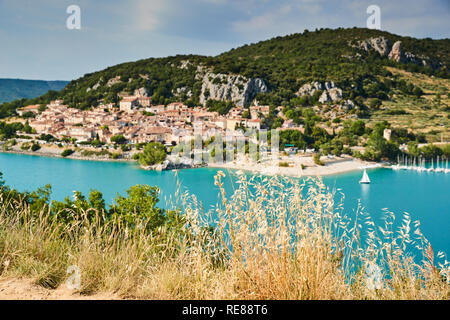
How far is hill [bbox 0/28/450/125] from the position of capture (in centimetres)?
3525

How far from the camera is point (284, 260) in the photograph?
39.7 inches

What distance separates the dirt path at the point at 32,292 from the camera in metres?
1.04

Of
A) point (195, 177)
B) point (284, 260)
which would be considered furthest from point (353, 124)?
point (284, 260)

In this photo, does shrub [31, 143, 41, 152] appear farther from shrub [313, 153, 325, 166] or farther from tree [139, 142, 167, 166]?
shrub [313, 153, 325, 166]

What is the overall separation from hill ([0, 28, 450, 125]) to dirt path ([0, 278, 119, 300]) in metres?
30.0

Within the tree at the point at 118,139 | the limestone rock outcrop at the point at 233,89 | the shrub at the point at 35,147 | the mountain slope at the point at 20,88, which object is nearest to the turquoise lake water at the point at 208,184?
the shrub at the point at 35,147

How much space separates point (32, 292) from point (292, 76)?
1602 inches

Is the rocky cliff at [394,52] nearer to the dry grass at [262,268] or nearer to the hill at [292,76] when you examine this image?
the hill at [292,76]

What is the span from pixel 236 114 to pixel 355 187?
1738 centimetres

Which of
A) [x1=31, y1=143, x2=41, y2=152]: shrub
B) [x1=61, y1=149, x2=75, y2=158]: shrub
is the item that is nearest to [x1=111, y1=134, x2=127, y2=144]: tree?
[x1=61, y1=149, x2=75, y2=158]: shrub

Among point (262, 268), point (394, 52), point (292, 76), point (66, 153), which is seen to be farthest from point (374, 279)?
point (394, 52)

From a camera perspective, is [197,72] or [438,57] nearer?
[197,72]

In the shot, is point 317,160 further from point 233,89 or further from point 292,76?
point 292,76
